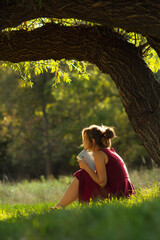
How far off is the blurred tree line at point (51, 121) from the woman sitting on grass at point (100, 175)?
1420cm

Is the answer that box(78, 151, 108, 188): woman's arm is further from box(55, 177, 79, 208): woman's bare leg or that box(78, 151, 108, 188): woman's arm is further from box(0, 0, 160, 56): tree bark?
box(0, 0, 160, 56): tree bark

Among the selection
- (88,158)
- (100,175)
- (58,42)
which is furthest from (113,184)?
(58,42)

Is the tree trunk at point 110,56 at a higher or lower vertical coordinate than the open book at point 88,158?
higher

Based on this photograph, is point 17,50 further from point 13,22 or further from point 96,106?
point 96,106

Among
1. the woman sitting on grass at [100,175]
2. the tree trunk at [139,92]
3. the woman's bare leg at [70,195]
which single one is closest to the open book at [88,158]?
the woman sitting on grass at [100,175]

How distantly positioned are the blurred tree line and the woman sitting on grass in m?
14.2

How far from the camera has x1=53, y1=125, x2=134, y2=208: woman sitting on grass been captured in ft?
18.5

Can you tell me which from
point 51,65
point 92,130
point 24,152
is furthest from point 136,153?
point 92,130

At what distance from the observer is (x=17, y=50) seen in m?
5.97

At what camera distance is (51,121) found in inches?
1011

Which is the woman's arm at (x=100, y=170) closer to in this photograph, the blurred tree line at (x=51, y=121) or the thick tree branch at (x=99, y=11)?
the thick tree branch at (x=99, y=11)

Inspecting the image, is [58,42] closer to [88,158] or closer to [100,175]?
[88,158]

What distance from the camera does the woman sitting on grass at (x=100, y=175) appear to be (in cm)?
564

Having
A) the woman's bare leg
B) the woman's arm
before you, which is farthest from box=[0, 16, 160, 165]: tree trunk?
the woman's bare leg
